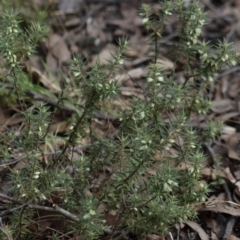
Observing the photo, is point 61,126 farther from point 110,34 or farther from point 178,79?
point 110,34

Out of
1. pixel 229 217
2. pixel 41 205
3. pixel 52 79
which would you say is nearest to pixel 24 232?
pixel 41 205

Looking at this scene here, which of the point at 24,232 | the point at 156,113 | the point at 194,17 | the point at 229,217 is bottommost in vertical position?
the point at 229,217

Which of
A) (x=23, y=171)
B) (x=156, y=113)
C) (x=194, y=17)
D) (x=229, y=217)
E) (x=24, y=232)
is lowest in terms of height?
(x=229, y=217)

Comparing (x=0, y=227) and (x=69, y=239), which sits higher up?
(x=0, y=227)

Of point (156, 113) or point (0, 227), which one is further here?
point (156, 113)

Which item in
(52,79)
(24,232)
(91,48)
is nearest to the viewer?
(24,232)

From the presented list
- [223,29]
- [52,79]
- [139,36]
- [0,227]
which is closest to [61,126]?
[52,79]

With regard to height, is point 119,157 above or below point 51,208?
above

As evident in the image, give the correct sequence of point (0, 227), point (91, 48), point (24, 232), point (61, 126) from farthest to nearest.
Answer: point (91, 48), point (61, 126), point (24, 232), point (0, 227)

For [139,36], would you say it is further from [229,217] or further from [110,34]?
[229,217]
